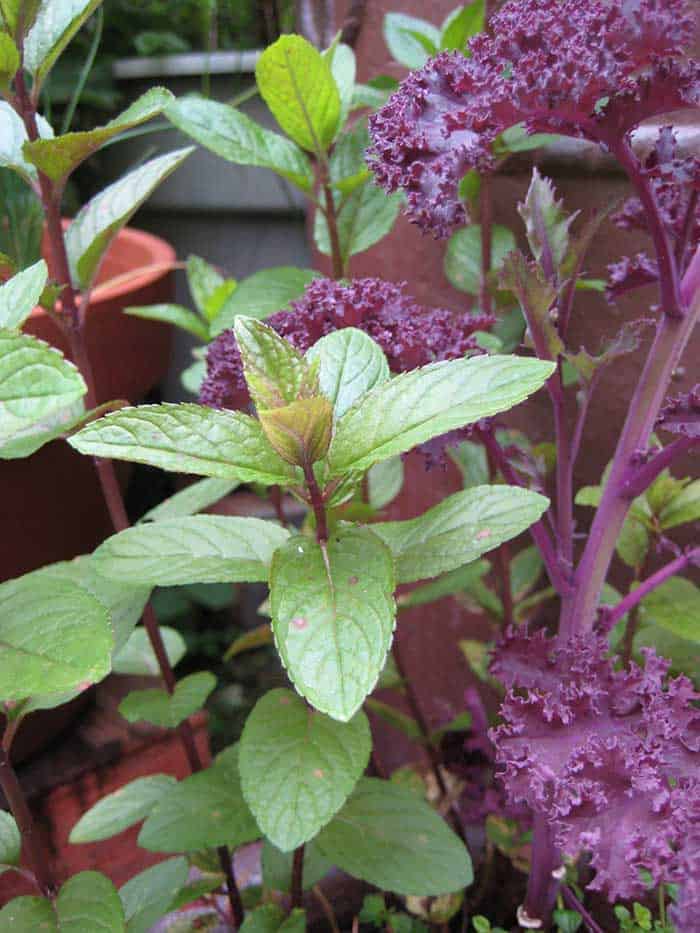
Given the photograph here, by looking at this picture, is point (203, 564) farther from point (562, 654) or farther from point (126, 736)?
point (126, 736)

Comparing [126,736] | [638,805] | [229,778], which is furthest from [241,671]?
[638,805]

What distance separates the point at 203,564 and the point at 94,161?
150cm

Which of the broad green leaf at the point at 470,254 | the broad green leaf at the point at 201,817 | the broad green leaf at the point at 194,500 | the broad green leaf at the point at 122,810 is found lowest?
the broad green leaf at the point at 122,810

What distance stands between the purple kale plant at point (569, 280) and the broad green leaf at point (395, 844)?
0.38 ft

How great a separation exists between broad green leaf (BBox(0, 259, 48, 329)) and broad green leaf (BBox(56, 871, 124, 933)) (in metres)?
0.37

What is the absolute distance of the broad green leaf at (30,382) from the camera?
1.40 ft

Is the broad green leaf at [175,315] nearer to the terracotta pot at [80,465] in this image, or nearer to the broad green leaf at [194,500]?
the terracotta pot at [80,465]

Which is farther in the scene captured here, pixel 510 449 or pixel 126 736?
pixel 126 736

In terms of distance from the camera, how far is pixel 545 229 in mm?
674

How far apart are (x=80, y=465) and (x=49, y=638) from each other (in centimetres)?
60

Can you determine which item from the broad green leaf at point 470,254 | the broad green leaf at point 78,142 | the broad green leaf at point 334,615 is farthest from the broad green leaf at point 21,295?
the broad green leaf at point 470,254

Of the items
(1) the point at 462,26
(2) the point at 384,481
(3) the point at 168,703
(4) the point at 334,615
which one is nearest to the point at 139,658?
(3) the point at 168,703

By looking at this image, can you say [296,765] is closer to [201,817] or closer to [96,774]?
[201,817]

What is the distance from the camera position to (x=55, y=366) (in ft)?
1.42
